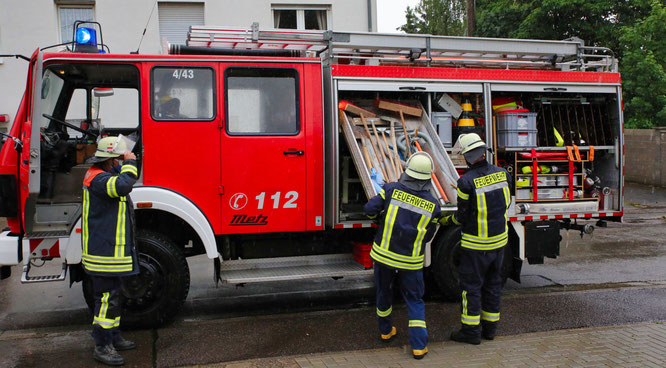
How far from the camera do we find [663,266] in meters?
8.09

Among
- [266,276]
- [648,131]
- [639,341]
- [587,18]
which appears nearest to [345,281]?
[266,276]

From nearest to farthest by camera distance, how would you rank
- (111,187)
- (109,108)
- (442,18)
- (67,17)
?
Result: (111,187), (109,108), (67,17), (442,18)

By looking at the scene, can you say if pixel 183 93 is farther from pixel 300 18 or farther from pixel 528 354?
pixel 300 18

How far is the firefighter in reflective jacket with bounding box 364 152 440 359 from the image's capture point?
4.72 m

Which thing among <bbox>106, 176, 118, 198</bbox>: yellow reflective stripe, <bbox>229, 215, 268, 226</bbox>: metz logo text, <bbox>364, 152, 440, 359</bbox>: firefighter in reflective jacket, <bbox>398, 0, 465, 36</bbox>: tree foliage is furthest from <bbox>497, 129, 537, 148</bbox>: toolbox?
<bbox>398, 0, 465, 36</bbox>: tree foliage

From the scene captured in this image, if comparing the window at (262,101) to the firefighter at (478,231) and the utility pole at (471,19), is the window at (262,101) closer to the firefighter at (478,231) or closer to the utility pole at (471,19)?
the firefighter at (478,231)

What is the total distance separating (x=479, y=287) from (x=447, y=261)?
109 cm

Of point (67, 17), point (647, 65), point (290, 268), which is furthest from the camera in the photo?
point (647, 65)

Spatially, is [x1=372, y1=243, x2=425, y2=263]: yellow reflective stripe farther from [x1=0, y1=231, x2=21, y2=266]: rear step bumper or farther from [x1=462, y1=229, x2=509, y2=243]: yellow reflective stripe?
[x1=0, y1=231, x2=21, y2=266]: rear step bumper

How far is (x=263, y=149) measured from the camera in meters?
5.61

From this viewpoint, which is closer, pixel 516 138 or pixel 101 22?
pixel 516 138

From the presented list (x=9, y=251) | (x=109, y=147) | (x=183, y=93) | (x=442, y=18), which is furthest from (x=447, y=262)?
(x=442, y=18)

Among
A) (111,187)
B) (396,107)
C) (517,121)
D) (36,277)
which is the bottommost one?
(36,277)

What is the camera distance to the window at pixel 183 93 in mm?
5430
